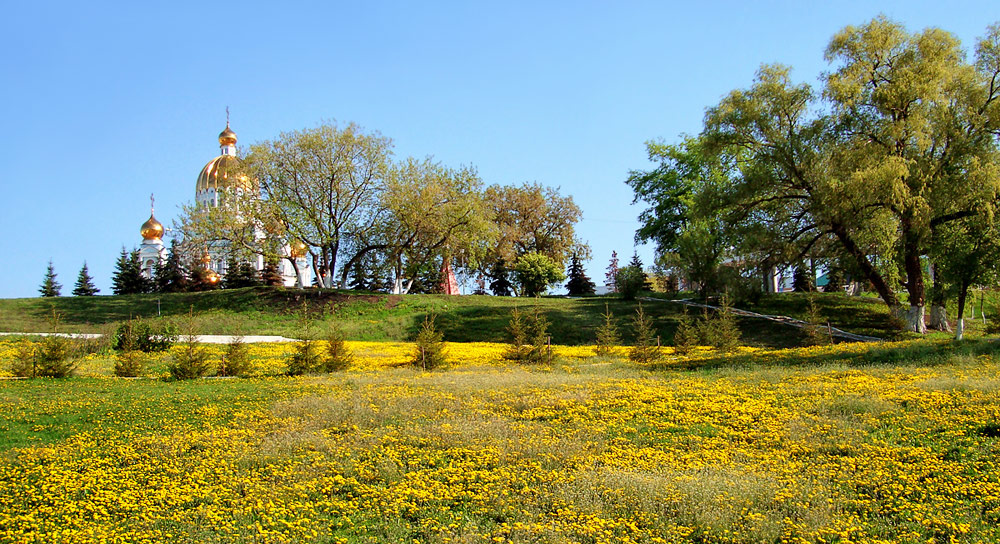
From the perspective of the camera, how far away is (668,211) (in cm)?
5091

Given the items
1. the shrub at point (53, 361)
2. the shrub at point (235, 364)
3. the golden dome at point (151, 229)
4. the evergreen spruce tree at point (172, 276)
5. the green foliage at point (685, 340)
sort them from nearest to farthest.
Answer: the shrub at point (53, 361) < the shrub at point (235, 364) < the green foliage at point (685, 340) < the evergreen spruce tree at point (172, 276) < the golden dome at point (151, 229)

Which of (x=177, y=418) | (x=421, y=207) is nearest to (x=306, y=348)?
(x=177, y=418)

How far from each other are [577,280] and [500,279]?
752cm

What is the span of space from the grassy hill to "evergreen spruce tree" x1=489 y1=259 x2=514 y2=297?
16635mm

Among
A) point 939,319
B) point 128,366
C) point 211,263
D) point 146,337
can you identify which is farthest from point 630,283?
point 211,263

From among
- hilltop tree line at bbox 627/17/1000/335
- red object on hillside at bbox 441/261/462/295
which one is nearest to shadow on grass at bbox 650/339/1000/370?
hilltop tree line at bbox 627/17/1000/335

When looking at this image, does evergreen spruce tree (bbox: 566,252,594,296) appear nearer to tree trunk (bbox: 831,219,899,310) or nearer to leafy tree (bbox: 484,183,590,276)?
leafy tree (bbox: 484,183,590,276)

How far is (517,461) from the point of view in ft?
33.9

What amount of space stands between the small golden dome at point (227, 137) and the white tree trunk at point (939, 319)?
9543 cm

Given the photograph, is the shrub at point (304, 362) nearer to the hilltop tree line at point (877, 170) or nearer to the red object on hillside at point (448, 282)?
the hilltop tree line at point (877, 170)

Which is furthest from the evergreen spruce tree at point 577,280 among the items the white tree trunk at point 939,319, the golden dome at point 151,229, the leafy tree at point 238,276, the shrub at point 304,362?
the golden dome at point 151,229

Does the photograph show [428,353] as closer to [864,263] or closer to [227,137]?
[864,263]

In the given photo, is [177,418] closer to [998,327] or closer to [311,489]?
[311,489]

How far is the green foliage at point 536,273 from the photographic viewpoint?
187ft
